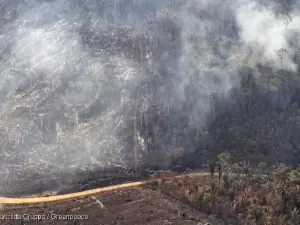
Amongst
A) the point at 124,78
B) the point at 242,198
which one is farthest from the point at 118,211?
the point at 124,78

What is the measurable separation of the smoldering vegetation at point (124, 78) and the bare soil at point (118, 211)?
5802 millimetres

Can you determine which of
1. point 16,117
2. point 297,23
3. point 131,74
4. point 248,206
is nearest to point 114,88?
point 131,74

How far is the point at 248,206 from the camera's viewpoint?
133ft

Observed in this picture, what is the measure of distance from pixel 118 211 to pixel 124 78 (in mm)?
26269

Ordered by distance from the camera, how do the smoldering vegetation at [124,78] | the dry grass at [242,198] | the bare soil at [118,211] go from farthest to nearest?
the smoldering vegetation at [124,78]
the dry grass at [242,198]
the bare soil at [118,211]

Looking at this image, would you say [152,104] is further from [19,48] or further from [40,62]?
[19,48]

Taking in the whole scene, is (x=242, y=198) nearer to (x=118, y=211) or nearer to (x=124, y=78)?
(x=118, y=211)

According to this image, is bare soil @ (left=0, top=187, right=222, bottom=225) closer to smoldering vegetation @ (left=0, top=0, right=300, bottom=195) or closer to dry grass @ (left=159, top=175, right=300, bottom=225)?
dry grass @ (left=159, top=175, right=300, bottom=225)

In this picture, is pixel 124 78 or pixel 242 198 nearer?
pixel 242 198

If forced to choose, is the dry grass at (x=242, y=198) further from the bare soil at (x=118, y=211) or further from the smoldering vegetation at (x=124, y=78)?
the smoldering vegetation at (x=124, y=78)

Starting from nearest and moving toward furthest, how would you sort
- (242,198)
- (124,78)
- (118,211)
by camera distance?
(118,211)
(242,198)
(124,78)

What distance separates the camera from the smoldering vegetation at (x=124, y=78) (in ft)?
171

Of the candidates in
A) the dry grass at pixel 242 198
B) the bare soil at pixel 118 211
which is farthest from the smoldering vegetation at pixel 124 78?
the dry grass at pixel 242 198

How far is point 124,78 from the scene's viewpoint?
61.5 m
